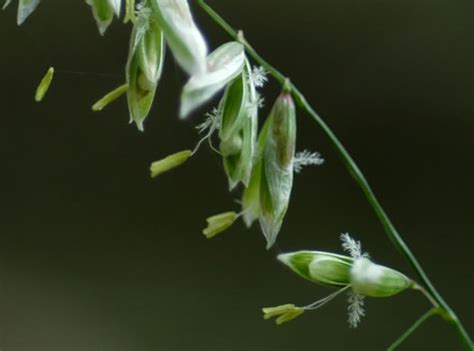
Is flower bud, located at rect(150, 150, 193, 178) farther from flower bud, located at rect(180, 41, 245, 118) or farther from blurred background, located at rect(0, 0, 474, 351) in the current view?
blurred background, located at rect(0, 0, 474, 351)

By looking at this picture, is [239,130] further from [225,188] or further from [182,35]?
[225,188]

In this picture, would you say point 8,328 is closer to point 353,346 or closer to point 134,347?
point 134,347

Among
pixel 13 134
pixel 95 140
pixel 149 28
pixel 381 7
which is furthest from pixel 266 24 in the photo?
pixel 149 28

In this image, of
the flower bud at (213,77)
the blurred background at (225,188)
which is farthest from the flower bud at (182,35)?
the blurred background at (225,188)

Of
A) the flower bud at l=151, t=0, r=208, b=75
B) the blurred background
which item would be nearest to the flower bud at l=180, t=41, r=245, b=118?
the flower bud at l=151, t=0, r=208, b=75

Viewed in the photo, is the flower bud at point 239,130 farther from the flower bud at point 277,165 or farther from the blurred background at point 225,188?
the blurred background at point 225,188

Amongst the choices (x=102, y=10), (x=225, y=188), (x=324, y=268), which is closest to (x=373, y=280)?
(x=324, y=268)
